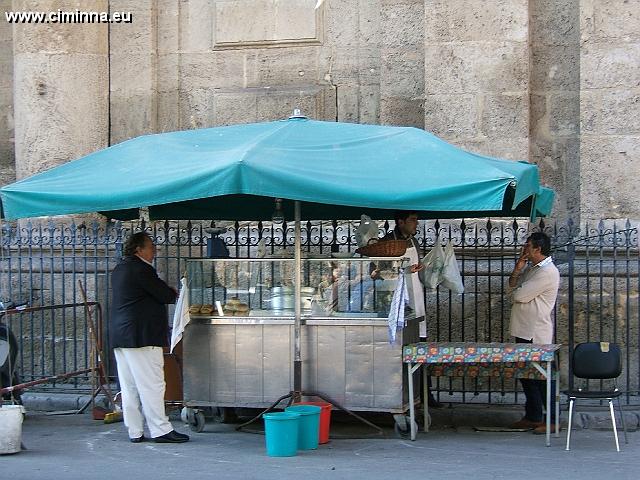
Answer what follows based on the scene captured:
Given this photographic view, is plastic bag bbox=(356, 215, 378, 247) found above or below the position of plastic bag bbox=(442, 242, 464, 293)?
above

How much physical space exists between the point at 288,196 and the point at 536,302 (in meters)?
2.64

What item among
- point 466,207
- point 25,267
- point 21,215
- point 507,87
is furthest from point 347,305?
point 25,267

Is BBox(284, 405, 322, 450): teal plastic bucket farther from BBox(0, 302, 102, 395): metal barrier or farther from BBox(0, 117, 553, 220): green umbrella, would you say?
BBox(0, 302, 102, 395): metal barrier

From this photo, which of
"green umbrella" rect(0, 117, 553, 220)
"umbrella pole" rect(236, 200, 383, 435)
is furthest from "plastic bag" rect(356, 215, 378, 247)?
"green umbrella" rect(0, 117, 553, 220)

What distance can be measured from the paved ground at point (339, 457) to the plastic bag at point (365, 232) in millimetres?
1626

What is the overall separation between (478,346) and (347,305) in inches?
44.3

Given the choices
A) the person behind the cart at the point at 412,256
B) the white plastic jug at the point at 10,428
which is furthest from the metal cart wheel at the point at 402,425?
the white plastic jug at the point at 10,428

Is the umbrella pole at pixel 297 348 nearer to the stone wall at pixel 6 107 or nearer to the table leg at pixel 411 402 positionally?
the table leg at pixel 411 402

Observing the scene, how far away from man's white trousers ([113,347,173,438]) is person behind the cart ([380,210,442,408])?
2.18m

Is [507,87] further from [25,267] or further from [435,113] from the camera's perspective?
[25,267]

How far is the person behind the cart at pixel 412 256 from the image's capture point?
1001 cm

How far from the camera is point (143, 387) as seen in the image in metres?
9.42

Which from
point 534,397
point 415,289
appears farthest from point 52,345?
point 534,397

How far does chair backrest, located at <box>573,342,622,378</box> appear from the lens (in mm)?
9094
